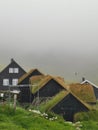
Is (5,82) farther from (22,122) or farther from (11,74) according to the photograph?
(22,122)

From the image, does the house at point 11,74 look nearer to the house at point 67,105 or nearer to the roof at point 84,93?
the roof at point 84,93

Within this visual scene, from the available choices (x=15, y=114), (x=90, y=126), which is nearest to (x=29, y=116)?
(x=15, y=114)

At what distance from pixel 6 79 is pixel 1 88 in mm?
2195

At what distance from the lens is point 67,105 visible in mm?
56531

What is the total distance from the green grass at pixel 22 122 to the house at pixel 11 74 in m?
64.2

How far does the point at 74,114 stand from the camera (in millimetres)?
55969

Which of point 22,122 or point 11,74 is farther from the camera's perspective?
point 11,74

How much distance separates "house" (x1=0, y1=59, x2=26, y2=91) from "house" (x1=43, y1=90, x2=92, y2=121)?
146 ft

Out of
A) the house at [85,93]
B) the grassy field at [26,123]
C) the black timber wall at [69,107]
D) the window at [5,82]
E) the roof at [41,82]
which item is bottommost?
the grassy field at [26,123]

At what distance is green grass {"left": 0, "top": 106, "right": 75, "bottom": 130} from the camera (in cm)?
3066

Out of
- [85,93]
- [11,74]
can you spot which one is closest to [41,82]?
[85,93]

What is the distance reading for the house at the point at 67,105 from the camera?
182 ft

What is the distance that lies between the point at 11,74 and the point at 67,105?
4590cm

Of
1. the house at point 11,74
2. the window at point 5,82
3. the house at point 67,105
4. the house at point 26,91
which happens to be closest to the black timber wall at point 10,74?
the house at point 11,74
